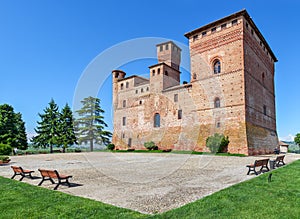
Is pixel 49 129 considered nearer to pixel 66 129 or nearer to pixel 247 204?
pixel 66 129

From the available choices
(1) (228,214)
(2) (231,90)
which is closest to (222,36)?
(2) (231,90)

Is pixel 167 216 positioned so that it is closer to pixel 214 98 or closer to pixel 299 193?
pixel 299 193

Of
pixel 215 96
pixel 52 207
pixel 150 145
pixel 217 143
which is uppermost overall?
pixel 215 96

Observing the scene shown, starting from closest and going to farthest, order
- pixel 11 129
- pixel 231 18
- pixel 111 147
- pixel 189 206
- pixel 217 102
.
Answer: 1. pixel 189 206
2. pixel 231 18
3. pixel 217 102
4. pixel 11 129
5. pixel 111 147

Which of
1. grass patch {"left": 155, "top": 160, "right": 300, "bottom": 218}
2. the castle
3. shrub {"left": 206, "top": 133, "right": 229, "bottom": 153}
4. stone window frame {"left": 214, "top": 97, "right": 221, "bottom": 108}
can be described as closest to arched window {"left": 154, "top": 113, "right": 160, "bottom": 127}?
the castle

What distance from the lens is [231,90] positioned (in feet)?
75.9

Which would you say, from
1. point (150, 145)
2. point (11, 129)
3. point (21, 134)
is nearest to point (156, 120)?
point (150, 145)

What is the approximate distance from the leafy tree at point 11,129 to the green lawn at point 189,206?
28278 millimetres

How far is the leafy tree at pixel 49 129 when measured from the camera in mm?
34719

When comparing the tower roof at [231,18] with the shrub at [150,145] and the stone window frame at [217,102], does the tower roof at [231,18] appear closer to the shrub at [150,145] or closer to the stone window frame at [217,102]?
the stone window frame at [217,102]

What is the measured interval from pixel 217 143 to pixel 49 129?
27088 millimetres

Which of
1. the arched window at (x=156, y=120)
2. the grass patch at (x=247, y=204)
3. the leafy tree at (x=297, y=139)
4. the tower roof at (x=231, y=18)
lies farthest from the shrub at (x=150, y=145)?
the leafy tree at (x=297, y=139)

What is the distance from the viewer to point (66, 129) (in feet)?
119

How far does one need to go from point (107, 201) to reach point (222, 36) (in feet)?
77.7
